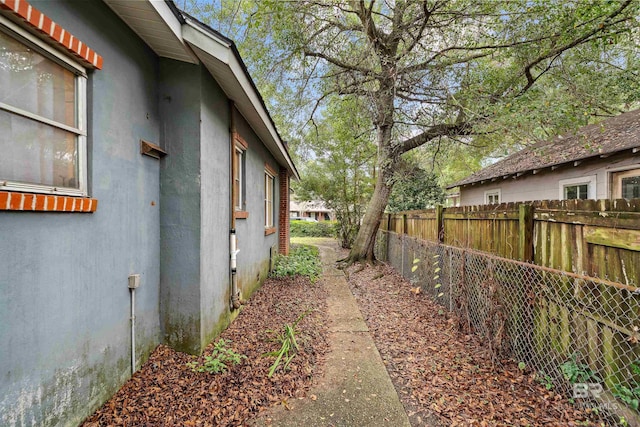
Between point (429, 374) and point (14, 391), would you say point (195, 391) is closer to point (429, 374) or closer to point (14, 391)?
point (14, 391)

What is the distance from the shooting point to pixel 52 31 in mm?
1861

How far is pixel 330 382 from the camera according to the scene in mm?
2773

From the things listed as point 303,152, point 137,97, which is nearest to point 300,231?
point 303,152

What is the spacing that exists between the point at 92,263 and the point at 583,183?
29.8ft

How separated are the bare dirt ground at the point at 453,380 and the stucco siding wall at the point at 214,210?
2105 millimetres

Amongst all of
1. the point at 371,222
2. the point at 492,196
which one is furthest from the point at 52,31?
the point at 492,196

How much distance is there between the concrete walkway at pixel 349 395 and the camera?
2.27 m

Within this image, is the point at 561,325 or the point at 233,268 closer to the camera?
the point at 561,325

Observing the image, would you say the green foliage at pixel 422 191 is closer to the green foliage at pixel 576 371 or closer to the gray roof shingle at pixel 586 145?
the gray roof shingle at pixel 586 145

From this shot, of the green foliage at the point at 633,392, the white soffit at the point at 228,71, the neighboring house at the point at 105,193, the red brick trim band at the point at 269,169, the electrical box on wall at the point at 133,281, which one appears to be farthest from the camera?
the red brick trim band at the point at 269,169

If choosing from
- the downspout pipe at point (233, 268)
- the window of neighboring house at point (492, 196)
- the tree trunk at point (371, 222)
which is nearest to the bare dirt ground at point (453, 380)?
the downspout pipe at point (233, 268)

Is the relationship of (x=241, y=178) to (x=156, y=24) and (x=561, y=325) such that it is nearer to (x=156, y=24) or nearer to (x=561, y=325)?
(x=156, y=24)

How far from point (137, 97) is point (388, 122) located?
6.33 metres

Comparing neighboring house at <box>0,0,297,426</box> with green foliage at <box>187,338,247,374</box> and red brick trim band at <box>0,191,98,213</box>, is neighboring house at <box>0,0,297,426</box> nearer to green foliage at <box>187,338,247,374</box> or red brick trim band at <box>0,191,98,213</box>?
red brick trim band at <box>0,191,98,213</box>
